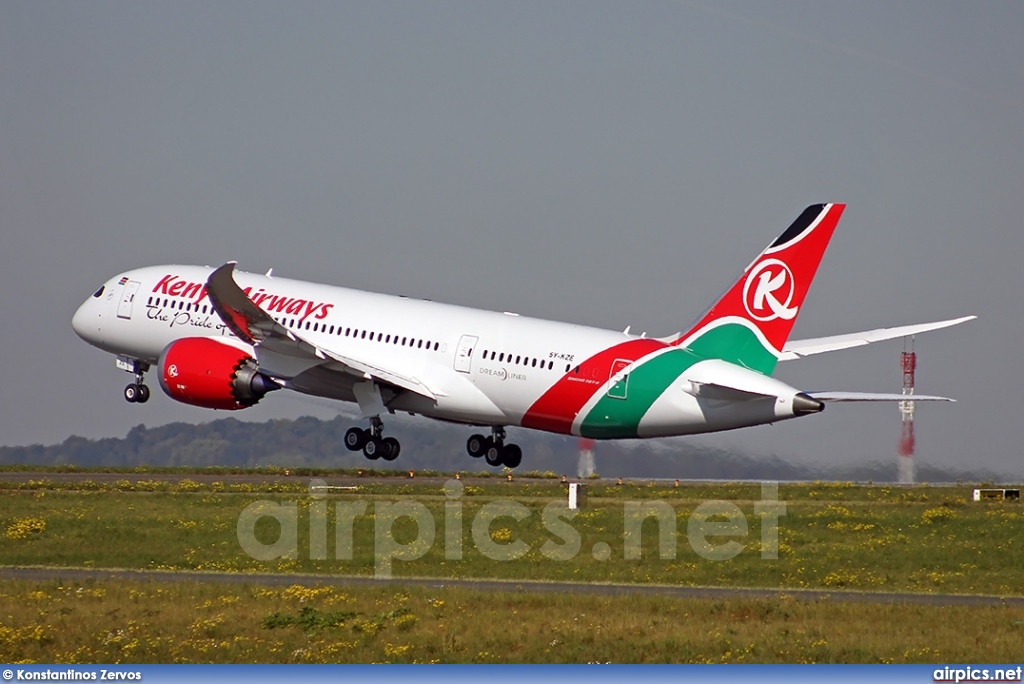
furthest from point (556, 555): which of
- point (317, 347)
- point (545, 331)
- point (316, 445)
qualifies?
point (316, 445)

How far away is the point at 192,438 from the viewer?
216 ft

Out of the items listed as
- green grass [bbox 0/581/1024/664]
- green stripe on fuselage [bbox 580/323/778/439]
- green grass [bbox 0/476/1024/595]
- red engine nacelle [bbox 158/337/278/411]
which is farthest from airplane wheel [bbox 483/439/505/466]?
green grass [bbox 0/581/1024/664]

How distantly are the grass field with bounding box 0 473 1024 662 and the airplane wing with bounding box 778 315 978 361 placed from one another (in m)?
4.98

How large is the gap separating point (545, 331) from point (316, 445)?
14843 mm

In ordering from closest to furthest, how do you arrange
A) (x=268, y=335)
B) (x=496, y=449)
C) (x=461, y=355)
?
(x=461, y=355), (x=268, y=335), (x=496, y=449)

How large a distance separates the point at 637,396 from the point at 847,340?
792 centimetres

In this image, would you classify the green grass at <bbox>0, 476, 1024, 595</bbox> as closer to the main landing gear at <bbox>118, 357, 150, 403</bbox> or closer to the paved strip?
the paved strip

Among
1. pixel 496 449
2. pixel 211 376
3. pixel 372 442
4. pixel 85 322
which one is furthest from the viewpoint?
pixel 85 322

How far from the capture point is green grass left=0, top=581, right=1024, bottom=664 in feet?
91.3

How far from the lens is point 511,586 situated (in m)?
34.9

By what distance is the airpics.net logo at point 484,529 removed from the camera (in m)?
40.6

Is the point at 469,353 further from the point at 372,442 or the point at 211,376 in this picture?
the point at 211,376

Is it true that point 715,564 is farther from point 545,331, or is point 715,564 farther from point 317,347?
point 317,347

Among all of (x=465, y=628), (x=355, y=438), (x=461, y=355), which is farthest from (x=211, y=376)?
(x=465, y=628)
